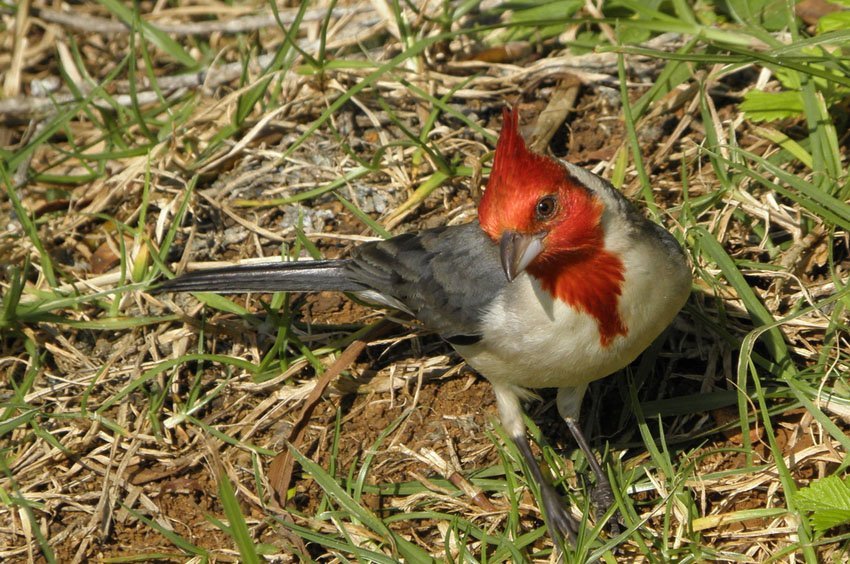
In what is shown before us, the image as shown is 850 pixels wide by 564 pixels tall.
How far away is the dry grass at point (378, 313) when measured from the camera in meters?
3.97

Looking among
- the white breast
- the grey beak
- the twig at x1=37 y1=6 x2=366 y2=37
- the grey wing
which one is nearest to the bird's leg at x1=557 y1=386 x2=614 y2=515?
the white breast

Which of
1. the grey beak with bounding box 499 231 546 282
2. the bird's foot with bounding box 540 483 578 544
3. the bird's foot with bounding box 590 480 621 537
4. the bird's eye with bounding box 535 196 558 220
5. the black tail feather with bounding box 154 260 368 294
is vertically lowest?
the bird's foot with bounding box 590 480 621 537

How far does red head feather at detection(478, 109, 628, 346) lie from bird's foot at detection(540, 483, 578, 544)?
25.2 inches

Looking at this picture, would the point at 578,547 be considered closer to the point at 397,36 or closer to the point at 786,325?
the point at 786,325

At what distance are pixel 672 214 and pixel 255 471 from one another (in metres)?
2.19

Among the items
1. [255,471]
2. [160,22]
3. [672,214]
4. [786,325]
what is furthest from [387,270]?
[160,22]

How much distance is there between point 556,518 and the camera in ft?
12.5

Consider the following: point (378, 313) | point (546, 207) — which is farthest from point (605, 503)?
point (378, 313)

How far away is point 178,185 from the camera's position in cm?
539

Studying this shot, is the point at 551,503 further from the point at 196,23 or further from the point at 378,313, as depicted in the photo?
the point at 196,23

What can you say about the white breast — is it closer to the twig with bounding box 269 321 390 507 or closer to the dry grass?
the dry grass

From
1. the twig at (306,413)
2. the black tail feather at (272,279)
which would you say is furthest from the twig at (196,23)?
the twig at (306,413)

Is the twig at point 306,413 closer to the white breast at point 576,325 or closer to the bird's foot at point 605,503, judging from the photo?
the white breast at point 576,325

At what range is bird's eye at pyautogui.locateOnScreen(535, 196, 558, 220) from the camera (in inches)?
140
